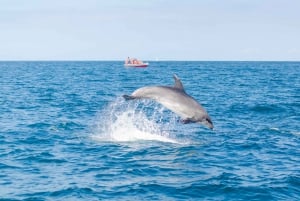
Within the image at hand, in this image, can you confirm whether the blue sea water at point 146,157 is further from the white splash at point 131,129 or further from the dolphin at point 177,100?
the dolphin at point 177,100

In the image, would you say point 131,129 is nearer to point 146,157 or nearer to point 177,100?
point 177,100

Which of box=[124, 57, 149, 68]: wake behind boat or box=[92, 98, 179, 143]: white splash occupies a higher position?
box=[124, 57, 149, 68]: wake behind boat

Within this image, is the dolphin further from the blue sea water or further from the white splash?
the white splash

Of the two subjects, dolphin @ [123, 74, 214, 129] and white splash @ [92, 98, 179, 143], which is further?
white splash @ [92, 98, 179, 143]

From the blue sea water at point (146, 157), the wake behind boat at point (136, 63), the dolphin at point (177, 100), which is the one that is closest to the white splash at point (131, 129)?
the blue sea water at point (146, 157)

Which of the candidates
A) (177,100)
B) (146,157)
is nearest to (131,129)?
(177,100)

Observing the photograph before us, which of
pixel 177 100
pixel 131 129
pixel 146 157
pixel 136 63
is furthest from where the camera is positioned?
pixel 136 63

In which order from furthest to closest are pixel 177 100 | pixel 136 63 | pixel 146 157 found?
1. pixel 136 63
2. pixel 177 100
3. pixel 146 157

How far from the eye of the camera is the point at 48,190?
49.5ft

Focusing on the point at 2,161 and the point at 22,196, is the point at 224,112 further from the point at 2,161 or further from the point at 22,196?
the point at 22,196

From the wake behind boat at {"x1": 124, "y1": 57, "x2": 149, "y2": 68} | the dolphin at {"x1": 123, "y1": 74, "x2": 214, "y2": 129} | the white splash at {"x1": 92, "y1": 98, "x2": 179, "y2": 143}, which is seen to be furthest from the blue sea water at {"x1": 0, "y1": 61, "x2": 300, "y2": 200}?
the wake behind boat at {"x1": 124, "y1": 57, "x2": 149, "y2": 68}

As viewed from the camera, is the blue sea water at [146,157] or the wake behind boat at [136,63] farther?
the wake behind boat at [136,63]

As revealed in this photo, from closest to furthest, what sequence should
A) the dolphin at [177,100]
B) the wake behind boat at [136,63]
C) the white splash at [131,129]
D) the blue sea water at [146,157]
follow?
the blue sea water at [146,157], the dolphin at [177,100], the white splash at [131,129], the wake behind boat at [136,63]

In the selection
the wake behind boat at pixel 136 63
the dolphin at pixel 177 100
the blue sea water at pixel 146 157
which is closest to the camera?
the blue sea water at pixel 146 157
